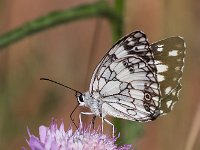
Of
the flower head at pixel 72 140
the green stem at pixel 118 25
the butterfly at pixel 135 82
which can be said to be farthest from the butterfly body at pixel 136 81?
the green stem at pixel 118 25

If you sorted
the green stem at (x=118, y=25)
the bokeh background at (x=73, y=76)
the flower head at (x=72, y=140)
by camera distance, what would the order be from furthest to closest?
the bokeh background at (x=73, y=76) < the green stem at (x=118, y=25) < the flower head at (x=72, y=140)

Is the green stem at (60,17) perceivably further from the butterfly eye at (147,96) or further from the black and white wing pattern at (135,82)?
the butterfly eye at (147,96)

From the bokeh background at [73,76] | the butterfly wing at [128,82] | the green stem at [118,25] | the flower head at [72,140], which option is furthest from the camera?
the bokeh background at [73,76]

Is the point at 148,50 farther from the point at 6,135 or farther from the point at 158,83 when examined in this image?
the point at 6,135

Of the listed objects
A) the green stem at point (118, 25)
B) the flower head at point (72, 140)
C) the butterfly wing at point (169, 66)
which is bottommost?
the flower head at point (72, 140)

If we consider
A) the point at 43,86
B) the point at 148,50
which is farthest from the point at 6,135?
the point at 148,50

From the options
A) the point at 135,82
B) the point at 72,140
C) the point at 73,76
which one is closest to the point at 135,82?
the point at 135,82
